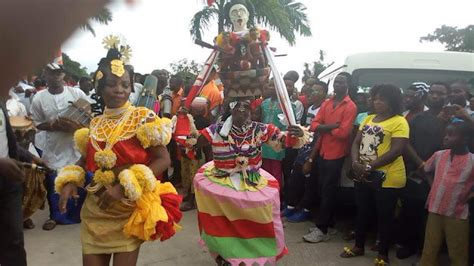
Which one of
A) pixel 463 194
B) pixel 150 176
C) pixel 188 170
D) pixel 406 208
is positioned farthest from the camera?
pixel 188 170

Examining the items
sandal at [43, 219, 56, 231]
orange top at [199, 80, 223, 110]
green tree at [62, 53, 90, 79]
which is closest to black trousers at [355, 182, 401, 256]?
orange top at [199, 80, 223, 110]

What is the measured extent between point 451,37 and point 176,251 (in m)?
33.3

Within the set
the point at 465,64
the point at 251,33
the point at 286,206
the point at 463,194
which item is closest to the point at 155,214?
the point at 251,33

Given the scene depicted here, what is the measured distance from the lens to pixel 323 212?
16.6ft

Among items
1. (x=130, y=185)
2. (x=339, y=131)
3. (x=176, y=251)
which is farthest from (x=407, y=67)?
(x=130, y=185)

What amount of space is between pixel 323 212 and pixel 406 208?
90cm

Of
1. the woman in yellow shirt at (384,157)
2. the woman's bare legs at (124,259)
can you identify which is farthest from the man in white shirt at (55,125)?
the woman in yellow shirt at (384,157)

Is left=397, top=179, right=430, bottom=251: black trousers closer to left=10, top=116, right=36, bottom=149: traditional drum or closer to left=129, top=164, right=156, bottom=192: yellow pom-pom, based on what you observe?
left=129, top=164, right=156, bottom=192: yellow pom-pom

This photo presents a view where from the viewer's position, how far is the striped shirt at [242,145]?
3.97 metres

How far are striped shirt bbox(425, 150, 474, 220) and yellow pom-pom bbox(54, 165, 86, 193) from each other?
2750mm

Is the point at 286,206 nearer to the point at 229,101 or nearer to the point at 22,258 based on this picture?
the point at 229,101

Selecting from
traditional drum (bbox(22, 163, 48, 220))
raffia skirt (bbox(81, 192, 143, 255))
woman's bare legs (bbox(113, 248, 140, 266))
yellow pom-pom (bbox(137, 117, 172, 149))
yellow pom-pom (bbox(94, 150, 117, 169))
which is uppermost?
yellow pom-pom (bbox(137, 117, 172, 149))

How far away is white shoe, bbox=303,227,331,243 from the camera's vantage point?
16.4ft

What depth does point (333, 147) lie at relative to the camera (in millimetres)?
5121
